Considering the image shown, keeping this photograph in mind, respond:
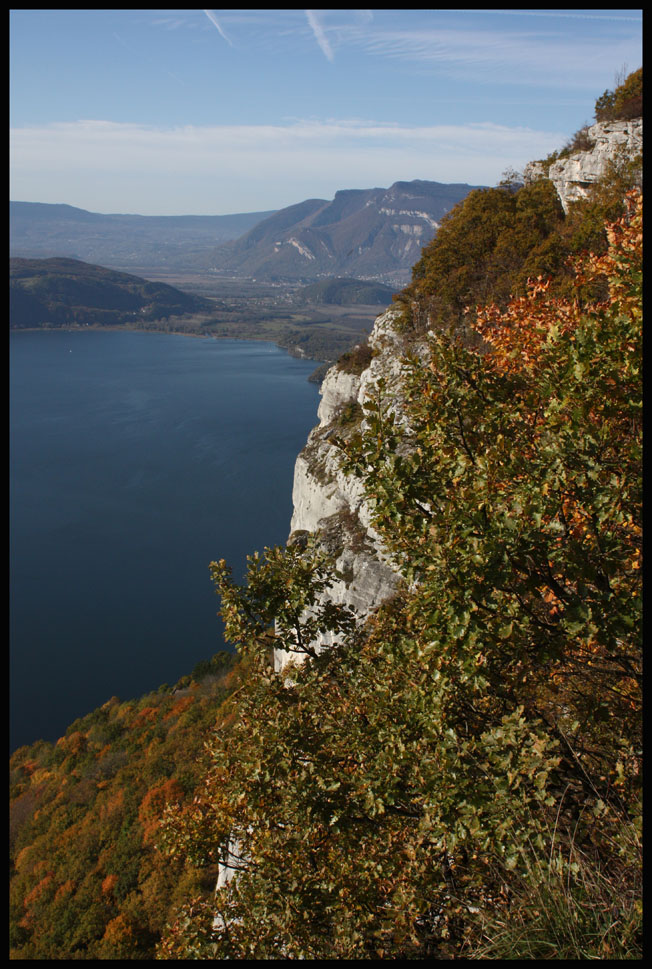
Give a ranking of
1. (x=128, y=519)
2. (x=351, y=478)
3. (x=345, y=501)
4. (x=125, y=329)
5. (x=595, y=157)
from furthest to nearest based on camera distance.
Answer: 1. (x=125, y=329)
2. (x=128, y=519)
3. (x=345, y=501)
4. (x=595, y=157)
5. (x=351, y=478)

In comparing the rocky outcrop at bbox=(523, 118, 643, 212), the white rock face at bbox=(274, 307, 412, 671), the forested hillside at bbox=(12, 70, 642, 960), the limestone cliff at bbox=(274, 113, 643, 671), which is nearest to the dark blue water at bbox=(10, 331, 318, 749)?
the limestone cliff at bbox=(274, 113, 643, 671)

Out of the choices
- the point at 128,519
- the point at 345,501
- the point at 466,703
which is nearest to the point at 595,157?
the point at 345,501

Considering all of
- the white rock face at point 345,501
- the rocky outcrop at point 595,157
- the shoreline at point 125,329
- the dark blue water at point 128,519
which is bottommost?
the dark blue water at point 128,519

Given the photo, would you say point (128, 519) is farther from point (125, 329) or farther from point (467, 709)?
point (125, 329)

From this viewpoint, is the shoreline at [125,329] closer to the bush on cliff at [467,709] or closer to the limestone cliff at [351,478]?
the limestone cliff at [351,478]

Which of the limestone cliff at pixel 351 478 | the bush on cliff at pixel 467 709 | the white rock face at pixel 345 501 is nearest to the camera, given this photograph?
the bush on cliff at pixel 467 709

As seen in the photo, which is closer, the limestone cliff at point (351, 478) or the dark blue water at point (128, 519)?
the limestone cliff at point (351, 478)

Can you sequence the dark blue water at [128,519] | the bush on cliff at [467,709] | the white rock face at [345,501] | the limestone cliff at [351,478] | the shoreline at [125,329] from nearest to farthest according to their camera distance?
the bush on cliff at [467,709]
the white rock face at [345,501]
the limestone cliff at [351,478]
the dark blue water at [128,519]
the shoreline at [125,329]

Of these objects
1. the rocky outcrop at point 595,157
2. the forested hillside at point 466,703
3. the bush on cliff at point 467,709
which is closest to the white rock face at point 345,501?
the rocky outcrop at point 595,157

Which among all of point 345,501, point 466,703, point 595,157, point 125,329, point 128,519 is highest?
point 125,329
